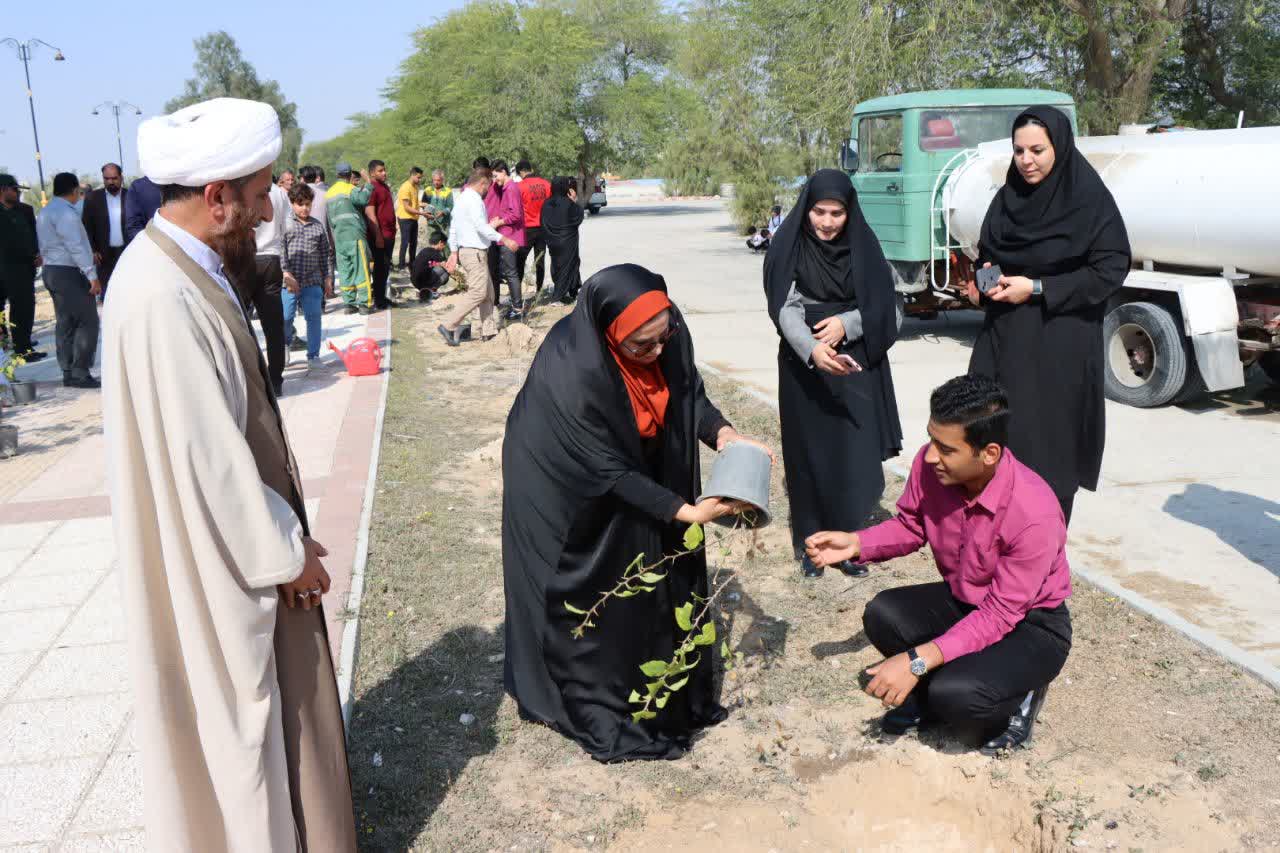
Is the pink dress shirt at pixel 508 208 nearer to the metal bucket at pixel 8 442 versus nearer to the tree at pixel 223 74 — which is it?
the metal bucket at pixel 8 442

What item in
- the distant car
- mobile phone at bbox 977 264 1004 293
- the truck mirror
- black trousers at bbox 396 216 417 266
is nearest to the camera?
mobile phone at bbox 977 264 1004 293

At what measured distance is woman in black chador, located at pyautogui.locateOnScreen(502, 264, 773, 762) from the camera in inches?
126

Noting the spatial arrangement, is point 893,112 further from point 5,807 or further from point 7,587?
point 5,807

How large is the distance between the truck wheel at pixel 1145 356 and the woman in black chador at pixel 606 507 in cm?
522

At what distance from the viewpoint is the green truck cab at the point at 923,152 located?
10656mm

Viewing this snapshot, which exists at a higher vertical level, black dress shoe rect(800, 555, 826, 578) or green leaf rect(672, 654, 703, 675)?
green leaf rect(672, 654, 703, 675)

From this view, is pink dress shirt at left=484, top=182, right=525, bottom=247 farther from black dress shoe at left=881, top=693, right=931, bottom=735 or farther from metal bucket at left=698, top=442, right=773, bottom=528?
metal bucket at left=698, top=442, right=773, bottom=528

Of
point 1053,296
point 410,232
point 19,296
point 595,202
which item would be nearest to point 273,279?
point 19,296

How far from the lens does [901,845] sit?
3.26 meters

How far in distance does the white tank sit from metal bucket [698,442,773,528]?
18.6 ft

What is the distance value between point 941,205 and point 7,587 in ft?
28.4

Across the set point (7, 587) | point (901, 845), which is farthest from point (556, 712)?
point (7, 587)

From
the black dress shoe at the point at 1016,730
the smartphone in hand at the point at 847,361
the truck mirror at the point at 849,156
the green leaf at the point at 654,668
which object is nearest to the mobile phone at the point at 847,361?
the smartphone in hand at the point at 847,361

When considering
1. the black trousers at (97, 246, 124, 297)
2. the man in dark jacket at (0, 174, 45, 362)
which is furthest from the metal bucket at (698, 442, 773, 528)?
the black trousers at (97, 246, 124, 297)
